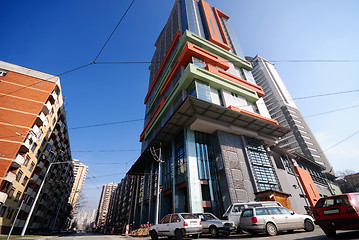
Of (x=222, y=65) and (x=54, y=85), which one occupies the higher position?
(x=222, y=65)

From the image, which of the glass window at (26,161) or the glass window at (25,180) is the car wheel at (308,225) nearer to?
the glass window at (26,161)

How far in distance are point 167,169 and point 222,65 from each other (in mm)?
23827

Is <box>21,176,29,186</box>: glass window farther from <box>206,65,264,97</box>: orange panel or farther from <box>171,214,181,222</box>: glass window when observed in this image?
<box>206,65,264,97</box>: orange panel

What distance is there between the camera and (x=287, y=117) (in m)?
69.3

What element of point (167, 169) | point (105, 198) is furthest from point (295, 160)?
point (105, 198)

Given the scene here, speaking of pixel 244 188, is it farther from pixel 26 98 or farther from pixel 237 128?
pixel 26 98

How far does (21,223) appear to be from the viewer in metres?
25.0

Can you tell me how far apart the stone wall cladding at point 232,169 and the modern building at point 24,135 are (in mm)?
21710

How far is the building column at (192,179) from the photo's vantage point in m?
19.9

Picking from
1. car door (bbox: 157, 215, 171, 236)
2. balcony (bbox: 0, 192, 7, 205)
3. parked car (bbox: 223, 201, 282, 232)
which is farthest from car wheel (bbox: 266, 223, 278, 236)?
balcony (bbox: 0, 192, 7, 205)

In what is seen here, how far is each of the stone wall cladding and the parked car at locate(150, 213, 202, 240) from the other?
1217 cm

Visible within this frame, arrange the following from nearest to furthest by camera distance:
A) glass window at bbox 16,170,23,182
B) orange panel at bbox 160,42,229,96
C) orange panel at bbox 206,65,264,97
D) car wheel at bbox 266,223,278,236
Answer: car wheel at bbox 266,223,278,236, glass window at bbox 16,170,23,182, orange panel at bbox 206,65,264,97, orange panel at bbox 160,42,229,96

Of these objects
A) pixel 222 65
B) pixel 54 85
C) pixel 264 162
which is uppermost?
pixel 222 65

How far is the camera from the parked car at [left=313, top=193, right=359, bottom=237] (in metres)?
5.82
